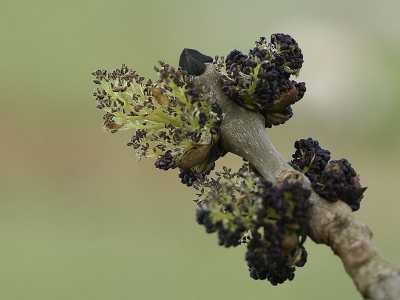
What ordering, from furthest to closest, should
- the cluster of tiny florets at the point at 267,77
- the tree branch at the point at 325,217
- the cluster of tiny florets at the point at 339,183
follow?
the cluster of tiny florets at the point at 267,77
the cluster of tiny florets at the point at 339,183
the tree branch at the point at 325,217

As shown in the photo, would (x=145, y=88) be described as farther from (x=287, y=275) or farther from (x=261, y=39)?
(x=287, y=275)

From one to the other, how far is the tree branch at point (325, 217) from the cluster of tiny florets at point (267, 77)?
31mm

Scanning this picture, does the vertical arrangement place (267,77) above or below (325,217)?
above

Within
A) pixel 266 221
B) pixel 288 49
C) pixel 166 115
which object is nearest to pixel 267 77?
pixel 288 49

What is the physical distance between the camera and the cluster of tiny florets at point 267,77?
1.14 m

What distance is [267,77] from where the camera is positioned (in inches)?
44.5

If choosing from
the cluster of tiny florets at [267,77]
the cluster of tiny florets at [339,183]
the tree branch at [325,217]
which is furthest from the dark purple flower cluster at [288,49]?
the cluster of tiny florets at [339,183]

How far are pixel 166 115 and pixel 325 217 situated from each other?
407mm

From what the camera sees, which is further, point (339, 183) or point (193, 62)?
point (193, 62)

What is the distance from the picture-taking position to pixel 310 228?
1003 mm

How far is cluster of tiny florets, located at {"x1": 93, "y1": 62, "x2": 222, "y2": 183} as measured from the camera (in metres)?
1.11

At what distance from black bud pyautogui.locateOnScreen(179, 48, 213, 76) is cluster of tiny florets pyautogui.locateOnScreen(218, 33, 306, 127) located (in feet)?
0.14

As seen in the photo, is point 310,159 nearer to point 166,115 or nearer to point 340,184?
point 340,184

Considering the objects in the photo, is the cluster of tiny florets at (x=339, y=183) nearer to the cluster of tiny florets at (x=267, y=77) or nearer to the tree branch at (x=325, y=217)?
the tree branch at (x=325, y=217)
